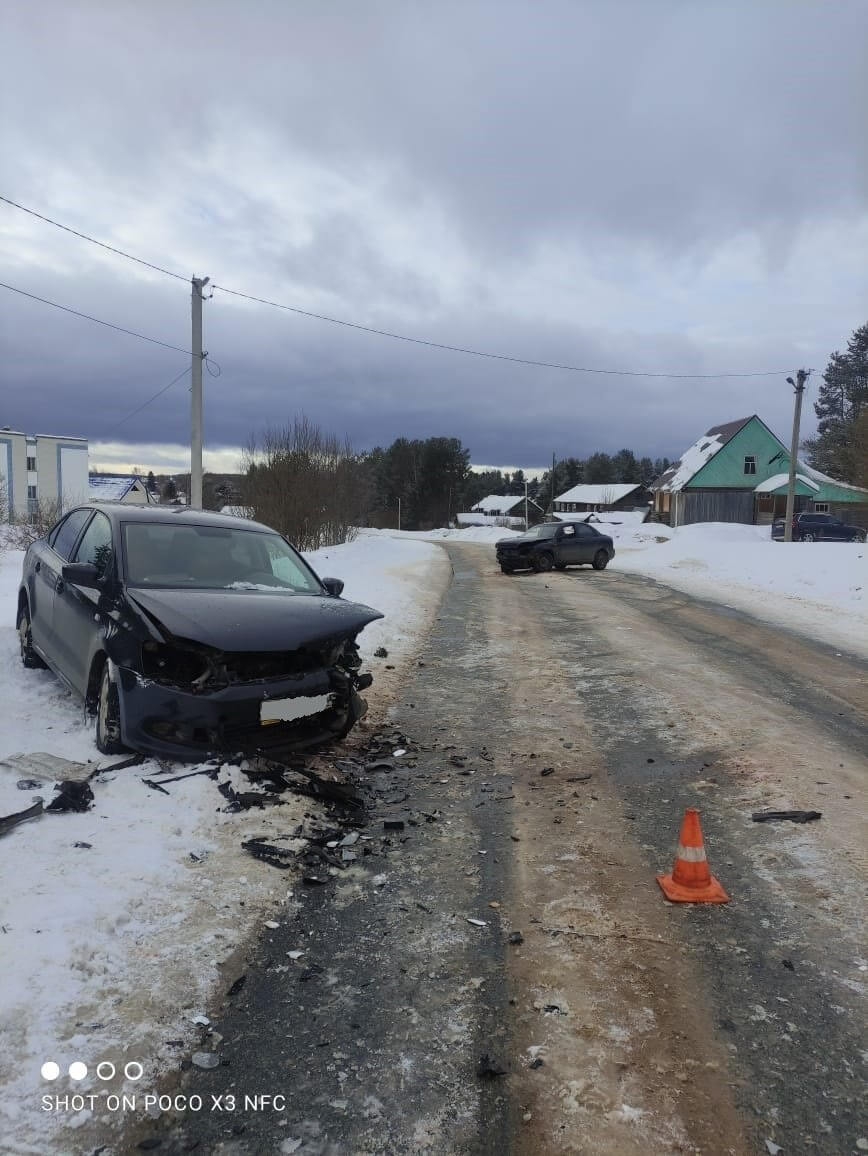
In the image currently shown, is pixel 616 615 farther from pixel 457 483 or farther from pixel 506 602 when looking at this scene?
pixel 457 483

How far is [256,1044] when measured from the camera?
Result: 2.45 m

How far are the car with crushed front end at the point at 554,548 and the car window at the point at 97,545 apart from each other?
1626 centimetres

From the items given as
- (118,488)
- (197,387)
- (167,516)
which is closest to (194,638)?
(167,516)

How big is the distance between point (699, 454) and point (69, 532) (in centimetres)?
5193

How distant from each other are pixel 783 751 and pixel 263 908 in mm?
3961

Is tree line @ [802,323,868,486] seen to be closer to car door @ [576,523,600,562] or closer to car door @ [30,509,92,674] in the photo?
car door @ [576,523,600,562]

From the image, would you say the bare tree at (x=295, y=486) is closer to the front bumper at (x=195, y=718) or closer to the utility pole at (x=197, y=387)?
the utility pole at (x=197, y=387)

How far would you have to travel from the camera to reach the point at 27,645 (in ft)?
22.3

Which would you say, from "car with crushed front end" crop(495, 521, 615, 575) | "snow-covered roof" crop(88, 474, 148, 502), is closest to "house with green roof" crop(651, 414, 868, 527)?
"car with crushed front end" crop(495, 521, 615, 575)

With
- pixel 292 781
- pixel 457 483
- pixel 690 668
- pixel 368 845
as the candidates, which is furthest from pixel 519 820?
pixel 457 483

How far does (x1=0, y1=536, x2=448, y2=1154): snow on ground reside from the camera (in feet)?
7.57

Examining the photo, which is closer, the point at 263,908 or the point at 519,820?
the point at 263,908

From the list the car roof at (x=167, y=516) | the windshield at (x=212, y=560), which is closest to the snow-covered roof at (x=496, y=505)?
the car roof at (x=167, y=516)

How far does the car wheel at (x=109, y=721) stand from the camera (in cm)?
459
